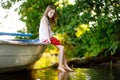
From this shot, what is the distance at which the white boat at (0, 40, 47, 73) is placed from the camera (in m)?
7.21

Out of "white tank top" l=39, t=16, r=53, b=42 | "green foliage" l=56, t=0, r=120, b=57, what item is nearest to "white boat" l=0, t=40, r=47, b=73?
"white tank top" l=39, t=16, r=53, b=42

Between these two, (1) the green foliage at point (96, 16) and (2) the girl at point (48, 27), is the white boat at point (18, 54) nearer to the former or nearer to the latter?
(2) the girl at point (48, 27)

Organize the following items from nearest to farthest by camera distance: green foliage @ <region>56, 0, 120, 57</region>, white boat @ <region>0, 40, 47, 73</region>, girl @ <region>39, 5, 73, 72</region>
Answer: white boat @ <region>0, 40, 47, 73</region> < girl @ <region>39, 5, 73, 72</region> < green foliage @ <region>56, 0, 120, 57</region>

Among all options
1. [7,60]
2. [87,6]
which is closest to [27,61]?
[7,60]

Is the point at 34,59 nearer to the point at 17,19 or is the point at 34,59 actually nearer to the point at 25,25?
the point at 25,25

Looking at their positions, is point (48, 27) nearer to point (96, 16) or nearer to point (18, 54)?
point (18, 54)

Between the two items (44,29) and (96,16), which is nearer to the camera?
(44,29)

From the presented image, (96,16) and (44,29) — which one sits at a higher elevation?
(96,16)

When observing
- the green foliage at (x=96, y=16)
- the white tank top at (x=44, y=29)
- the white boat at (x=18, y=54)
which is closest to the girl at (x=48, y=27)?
the white tank top at (x=44, y=29)

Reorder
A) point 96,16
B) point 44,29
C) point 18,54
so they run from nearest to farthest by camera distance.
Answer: point 18,54 → point 44,29 → point 96,16

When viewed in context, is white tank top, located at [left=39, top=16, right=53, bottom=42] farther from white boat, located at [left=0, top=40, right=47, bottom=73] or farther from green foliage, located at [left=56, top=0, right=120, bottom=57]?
green foliage, located at [left=56, top=0, right=120, bottom=57]

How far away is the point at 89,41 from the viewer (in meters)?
10.7

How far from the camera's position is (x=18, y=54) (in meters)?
7.62

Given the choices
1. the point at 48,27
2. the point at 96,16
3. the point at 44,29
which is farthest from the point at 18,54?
the point at 96,16
